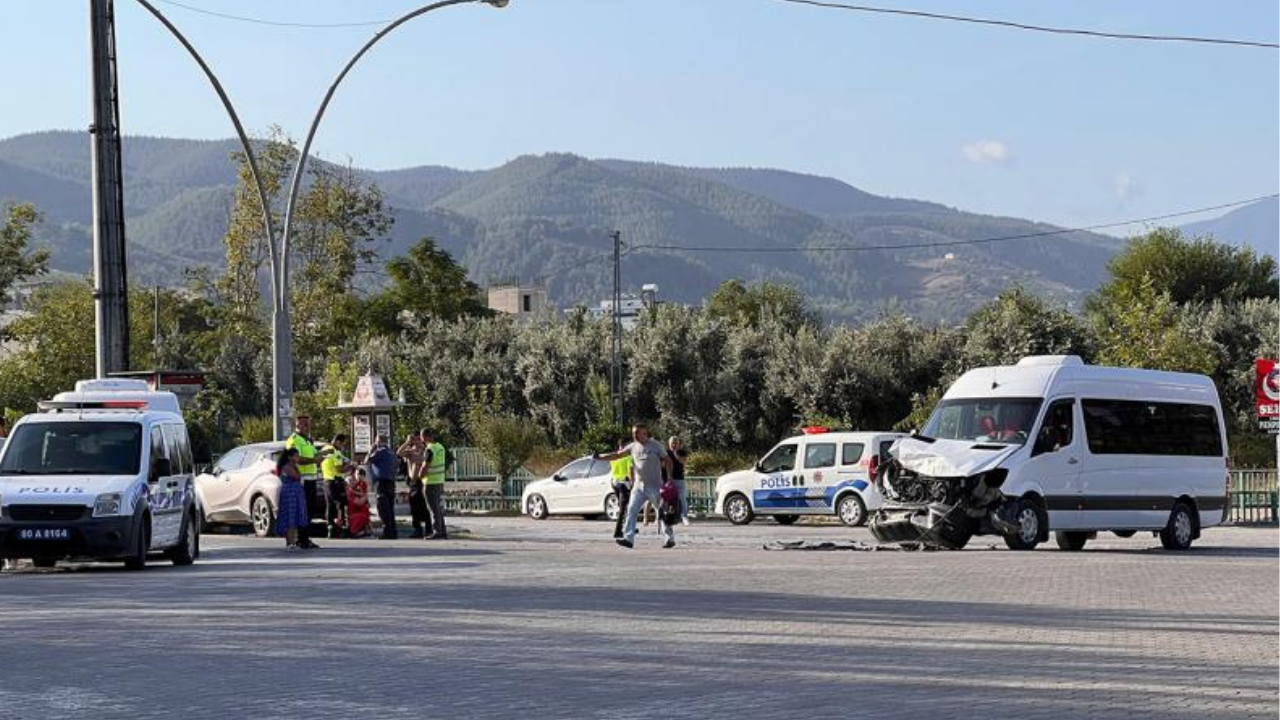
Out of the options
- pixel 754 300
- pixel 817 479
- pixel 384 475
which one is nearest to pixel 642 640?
pixel 384 475

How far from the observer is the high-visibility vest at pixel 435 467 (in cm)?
3164

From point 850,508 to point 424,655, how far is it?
24.3m

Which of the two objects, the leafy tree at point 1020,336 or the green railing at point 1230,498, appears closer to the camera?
the green railing at point 1230,498

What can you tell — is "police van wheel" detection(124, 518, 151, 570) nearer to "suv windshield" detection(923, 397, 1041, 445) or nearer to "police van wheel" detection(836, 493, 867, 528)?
"suv windshield" detection(923, 397, 1041, 445)

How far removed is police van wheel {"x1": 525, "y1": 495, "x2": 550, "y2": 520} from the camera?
43000 millimetres

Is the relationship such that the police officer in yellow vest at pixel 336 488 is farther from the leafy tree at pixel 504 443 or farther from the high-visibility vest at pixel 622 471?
the leafy tree at pixel 504 443

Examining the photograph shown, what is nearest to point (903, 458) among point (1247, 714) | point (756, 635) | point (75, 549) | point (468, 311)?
point (75, 549)

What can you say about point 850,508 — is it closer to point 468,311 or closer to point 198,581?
point 198,581

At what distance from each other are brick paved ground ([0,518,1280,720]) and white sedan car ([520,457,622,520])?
54.3ft

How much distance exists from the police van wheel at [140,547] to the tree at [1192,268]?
73312 mm

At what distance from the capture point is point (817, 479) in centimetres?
3759

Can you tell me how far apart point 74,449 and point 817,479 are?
56.5 ft

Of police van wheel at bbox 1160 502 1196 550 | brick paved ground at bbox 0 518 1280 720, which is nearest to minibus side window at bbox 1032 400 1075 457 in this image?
police van wheel at bbox 1160 502 1196 550

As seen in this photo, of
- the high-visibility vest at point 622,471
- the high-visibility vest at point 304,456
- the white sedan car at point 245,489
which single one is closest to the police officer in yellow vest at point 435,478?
the high-visibility vest at point 304,456
